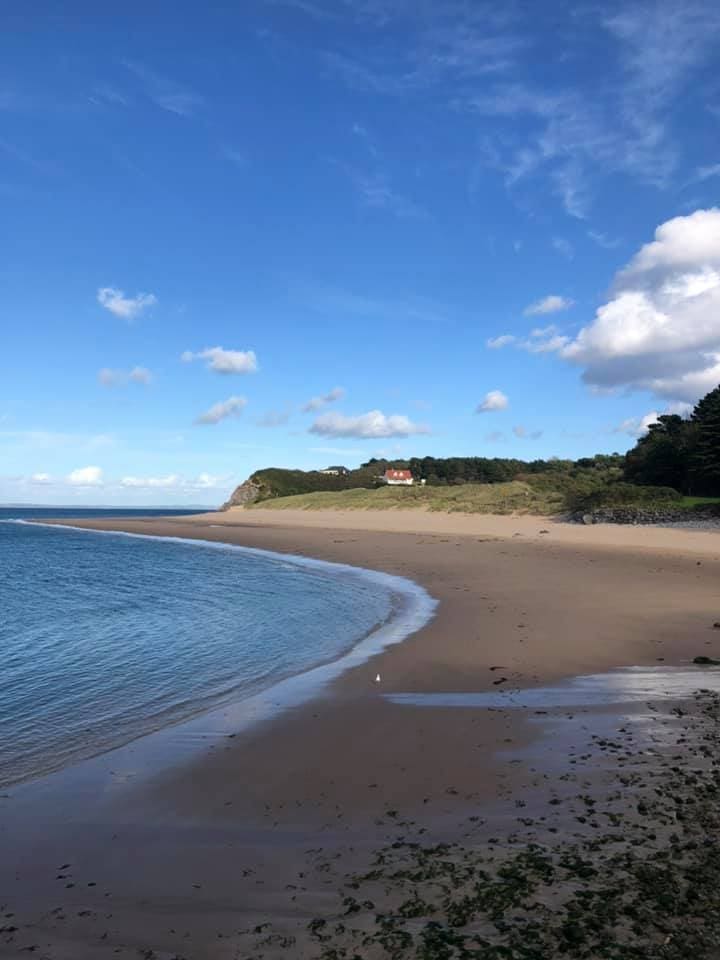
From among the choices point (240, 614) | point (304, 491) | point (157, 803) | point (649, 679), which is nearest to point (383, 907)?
point (157, 803)

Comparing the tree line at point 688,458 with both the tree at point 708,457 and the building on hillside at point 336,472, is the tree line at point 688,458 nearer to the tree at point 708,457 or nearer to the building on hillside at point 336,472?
the tree at point 708,457

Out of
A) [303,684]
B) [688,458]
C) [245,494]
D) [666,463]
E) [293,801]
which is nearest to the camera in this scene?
[293,801]

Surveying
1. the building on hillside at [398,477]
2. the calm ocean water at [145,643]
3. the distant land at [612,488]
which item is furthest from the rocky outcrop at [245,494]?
the calm ocean water at [145,643]

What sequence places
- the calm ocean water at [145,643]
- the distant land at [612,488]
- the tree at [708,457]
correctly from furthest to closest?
the tree at [708,457] < the distant land at [612,488] < the calm ocean water at [145,643]

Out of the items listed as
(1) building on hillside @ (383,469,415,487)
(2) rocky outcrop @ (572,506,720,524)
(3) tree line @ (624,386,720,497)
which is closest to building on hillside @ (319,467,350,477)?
(1) building on hillside @ (383,469,415,487)

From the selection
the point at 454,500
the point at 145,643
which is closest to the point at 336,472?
the point at 454,500

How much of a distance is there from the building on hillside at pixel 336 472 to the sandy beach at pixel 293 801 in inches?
5056

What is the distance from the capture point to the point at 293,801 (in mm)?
6172

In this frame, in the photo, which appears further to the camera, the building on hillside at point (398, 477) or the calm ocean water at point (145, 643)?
the building on hillside at point (398, 477)

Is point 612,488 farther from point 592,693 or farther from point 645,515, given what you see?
point 592,693

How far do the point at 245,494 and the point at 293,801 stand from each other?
12132cm

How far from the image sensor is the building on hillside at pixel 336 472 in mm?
143000

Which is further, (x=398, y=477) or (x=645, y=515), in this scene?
(x=398, y=477)

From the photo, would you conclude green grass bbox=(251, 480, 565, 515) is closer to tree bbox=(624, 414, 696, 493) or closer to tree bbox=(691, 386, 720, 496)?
tree bbox=(624, 414, 696, 493)
